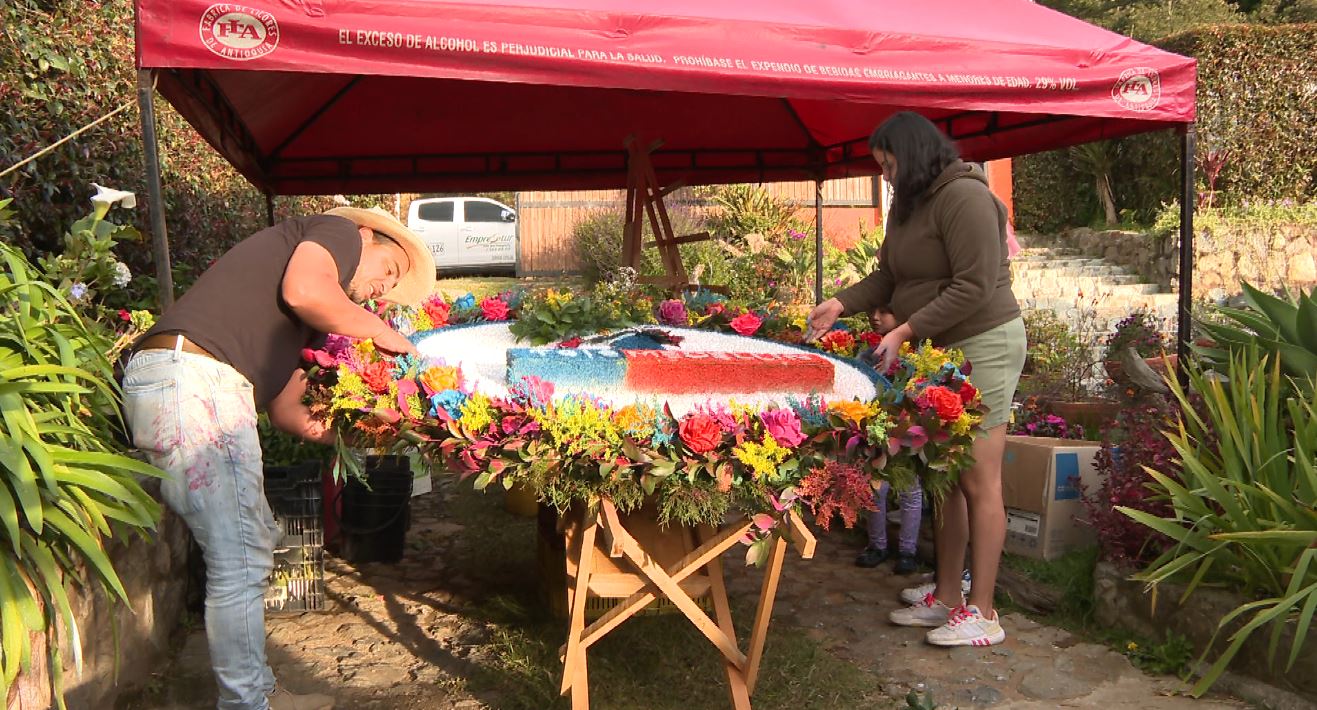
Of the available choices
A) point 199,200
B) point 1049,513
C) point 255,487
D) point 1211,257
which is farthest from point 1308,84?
point 255,487

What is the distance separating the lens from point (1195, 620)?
3205mm

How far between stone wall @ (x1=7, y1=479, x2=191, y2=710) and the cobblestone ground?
0.28ft

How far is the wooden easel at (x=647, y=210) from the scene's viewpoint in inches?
217

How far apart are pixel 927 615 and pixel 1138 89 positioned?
208 cm

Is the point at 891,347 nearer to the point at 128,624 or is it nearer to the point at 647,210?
the point at 128,624

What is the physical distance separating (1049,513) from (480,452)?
2667mm

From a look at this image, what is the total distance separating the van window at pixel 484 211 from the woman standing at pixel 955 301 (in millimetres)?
13488

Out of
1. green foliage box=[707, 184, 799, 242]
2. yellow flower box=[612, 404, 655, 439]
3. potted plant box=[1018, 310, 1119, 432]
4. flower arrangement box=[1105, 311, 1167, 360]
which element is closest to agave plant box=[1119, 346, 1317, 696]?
potted plant box=[1018, 310, 1119, 432]

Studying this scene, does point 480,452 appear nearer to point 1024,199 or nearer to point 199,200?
point 199,200

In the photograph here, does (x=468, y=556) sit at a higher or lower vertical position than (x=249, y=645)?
lower

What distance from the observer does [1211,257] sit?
9.84 m

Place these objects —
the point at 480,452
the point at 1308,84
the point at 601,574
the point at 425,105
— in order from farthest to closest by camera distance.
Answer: the point at 1308,84
the point at 425,105
the point at 601,574
the point at 480,452

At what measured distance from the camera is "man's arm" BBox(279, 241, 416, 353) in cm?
245

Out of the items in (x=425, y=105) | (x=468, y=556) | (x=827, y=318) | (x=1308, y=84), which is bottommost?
(x=468, y=556)
